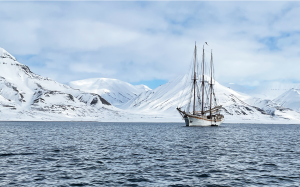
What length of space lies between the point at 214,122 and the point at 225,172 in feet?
458

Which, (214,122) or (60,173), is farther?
(214,122)

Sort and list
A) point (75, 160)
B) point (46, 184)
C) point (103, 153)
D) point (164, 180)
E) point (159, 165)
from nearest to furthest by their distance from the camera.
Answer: point (46, 184), point (164, 180), point (159, 165), point (75, 160), point (103, 153)

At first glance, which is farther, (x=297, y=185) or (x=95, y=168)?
(x=95, y=168)

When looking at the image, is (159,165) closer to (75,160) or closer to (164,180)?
(164,180)

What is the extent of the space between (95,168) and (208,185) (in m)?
12.5

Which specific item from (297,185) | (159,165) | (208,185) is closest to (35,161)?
(159,165)

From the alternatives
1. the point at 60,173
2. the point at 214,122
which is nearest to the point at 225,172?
the point at 60,173

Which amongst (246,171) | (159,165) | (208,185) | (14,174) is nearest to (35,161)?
(14,174)

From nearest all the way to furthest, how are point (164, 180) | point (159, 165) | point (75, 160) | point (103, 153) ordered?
1. point (164, 180)
2. point (159, 165)
3. point (75, 160)
4. point (103, 153)

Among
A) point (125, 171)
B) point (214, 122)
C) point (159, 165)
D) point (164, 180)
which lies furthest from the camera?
point (214, 122)

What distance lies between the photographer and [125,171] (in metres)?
31.2

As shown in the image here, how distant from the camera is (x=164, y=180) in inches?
1075

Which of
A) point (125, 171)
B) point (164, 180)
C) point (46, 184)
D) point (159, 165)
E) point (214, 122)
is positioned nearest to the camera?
point (46, 184)

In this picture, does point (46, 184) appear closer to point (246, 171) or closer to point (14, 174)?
point (14, 174)
